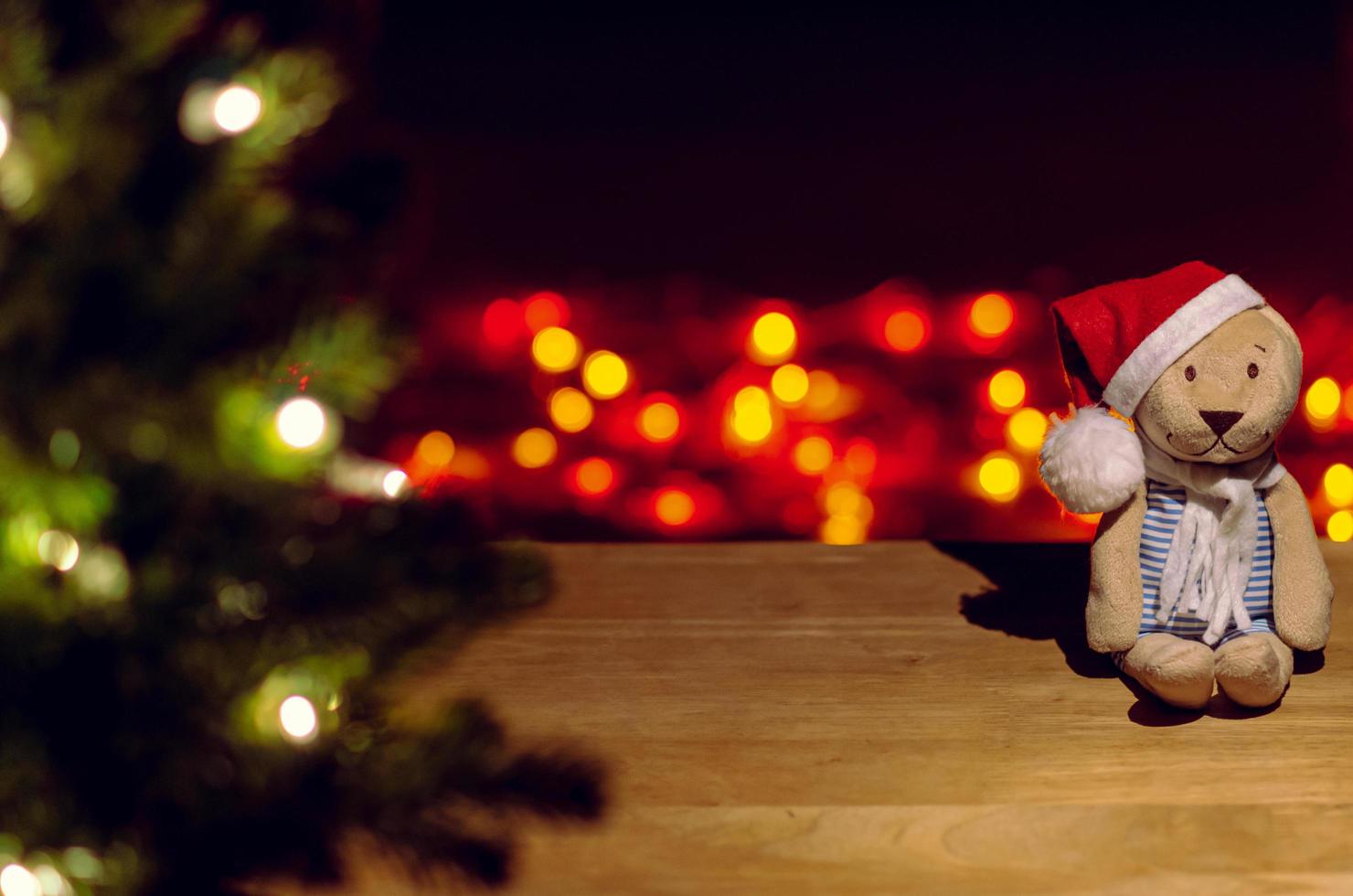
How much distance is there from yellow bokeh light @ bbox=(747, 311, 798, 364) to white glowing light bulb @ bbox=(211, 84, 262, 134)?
1596 mm

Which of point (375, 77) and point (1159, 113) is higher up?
point (375, 77)

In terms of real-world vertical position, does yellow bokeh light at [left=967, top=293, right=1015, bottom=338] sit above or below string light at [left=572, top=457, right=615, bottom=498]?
above

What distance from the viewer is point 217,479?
0.60m

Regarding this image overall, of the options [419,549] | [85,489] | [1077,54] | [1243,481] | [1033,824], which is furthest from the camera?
[1077,54]

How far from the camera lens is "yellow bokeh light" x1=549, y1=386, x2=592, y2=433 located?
87.1 inches

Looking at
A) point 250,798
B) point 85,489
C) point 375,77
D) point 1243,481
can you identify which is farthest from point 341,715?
point 375,77

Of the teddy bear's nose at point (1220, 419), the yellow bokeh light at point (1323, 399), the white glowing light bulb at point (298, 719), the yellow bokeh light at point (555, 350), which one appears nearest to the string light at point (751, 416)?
the yellow bokeh light at point (555, 350)

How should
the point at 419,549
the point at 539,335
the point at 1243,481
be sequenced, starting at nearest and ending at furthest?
the point at 419,549
the point at 1243,481
the point at 539,335

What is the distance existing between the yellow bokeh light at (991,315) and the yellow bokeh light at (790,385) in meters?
0.34

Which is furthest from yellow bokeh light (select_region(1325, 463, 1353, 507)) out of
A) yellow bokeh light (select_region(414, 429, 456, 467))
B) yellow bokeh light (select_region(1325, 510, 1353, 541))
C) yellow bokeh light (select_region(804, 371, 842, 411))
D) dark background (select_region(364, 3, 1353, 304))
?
yellow bokeh light (select_region(414, 429, 456, 467))

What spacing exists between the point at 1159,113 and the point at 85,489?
2.00 m

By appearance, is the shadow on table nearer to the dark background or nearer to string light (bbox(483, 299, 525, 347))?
the dark background

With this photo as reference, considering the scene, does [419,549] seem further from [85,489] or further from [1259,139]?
[1259,139]

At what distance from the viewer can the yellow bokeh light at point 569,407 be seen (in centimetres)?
221
